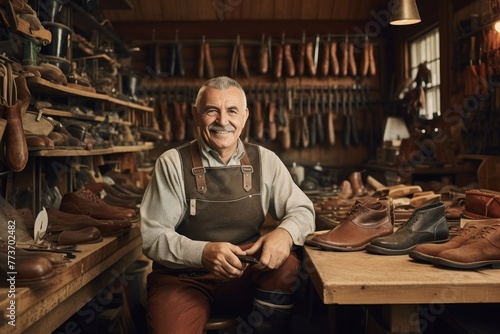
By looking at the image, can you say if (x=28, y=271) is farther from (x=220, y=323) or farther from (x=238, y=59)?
(x=238, y=59)

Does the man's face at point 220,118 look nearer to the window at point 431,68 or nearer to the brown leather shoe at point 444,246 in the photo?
the brown leather shoe at point 444,246

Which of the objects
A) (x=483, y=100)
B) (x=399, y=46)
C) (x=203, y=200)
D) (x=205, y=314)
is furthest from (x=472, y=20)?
(x=205, y=314)

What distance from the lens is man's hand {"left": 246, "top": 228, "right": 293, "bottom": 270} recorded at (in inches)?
96.7

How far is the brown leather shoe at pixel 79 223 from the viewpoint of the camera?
313cm

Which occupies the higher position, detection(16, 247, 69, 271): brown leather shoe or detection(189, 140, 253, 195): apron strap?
detection(189, 140, 253, 195): apron strap

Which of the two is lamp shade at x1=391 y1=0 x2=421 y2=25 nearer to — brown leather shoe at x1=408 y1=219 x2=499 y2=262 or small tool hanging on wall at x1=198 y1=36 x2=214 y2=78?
brown leather shoe at x1=408 y1=219 x2=499 y2=262

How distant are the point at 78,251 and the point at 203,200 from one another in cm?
61

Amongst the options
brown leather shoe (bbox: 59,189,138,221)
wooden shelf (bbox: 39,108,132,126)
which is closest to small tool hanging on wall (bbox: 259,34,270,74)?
wooden shelf (bbox: 39,108,132,126)

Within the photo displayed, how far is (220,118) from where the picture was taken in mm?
2852

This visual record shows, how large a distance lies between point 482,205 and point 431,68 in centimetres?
480

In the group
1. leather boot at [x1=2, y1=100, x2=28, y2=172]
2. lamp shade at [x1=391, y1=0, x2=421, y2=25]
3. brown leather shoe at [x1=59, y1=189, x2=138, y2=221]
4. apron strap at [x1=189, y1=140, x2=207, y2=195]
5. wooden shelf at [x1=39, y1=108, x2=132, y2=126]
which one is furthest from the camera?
wooden shelf at [x1=39, y1=108, x2=132, y2=126]

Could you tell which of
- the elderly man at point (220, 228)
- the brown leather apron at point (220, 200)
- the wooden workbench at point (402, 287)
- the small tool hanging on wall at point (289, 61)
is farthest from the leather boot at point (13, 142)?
the small tool hanging on wall at point (289, 61)

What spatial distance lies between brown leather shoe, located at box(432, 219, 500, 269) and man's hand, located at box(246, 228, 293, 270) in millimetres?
661

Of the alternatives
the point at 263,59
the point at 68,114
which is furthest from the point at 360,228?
the point at 263,59
